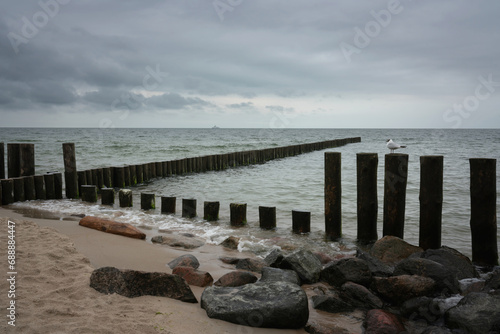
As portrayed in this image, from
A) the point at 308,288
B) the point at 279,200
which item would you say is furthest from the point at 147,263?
the point at 279,200

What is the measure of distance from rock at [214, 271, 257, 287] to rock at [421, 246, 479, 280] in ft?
8.40

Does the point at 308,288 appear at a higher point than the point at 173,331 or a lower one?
lower

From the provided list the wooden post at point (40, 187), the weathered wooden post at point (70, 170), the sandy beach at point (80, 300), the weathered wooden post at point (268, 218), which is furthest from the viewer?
the weathered wooden post at point (70, 170)

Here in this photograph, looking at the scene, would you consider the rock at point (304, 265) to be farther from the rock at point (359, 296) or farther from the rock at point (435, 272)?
the rock at point (435, 272)

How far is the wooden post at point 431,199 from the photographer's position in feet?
19.2

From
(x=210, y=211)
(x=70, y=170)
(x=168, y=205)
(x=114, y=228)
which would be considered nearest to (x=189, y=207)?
(x=210, y=211)

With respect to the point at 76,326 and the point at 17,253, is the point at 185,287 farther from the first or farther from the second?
the point at 17,253

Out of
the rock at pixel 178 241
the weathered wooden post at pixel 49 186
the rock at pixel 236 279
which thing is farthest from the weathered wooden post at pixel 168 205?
the rock at pixel 236 279

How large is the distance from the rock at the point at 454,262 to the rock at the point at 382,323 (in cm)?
154

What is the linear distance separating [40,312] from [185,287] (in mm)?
1308

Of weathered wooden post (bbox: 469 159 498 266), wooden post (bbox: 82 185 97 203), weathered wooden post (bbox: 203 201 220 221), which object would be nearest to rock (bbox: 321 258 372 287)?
weathered wooden post (bbox: 469 159 498 266)

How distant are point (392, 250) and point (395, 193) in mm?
1097

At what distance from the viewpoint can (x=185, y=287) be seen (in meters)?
3.75

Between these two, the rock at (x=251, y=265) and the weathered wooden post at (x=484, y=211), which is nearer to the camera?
the rock at (x=251, y=265)
